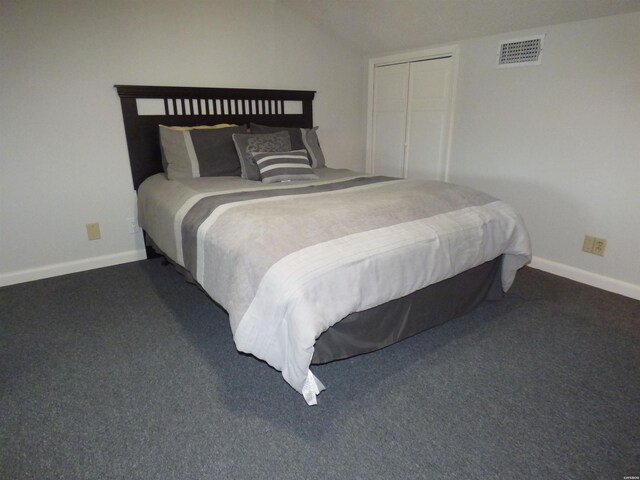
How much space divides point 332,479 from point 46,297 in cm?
220

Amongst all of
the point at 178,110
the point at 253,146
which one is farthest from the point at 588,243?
the point at 178,110

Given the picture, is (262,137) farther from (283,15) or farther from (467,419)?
(467,419)

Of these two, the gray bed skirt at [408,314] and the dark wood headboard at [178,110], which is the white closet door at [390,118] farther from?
the gray bed skirt at [408,314]

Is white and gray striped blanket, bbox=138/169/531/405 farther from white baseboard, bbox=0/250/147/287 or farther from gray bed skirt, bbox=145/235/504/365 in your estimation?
white baseboard, bbox=0/250/147/287

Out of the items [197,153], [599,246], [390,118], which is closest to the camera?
[599,246]

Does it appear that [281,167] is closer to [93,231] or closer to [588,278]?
[93,231]

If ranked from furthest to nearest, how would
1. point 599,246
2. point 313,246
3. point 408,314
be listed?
point 599,246 < point 408,314 < point 313,246

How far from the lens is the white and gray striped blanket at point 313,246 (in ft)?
4.52

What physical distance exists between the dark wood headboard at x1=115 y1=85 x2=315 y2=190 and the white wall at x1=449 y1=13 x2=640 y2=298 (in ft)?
5.39

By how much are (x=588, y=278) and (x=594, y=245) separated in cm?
23

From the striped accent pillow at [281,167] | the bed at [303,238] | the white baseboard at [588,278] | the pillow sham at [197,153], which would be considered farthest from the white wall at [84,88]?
the white baseboard at [588,278]

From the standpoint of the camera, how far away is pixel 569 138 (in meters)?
2.51

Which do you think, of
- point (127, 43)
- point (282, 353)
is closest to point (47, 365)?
point (282, 353)

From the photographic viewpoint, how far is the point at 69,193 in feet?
8.91
